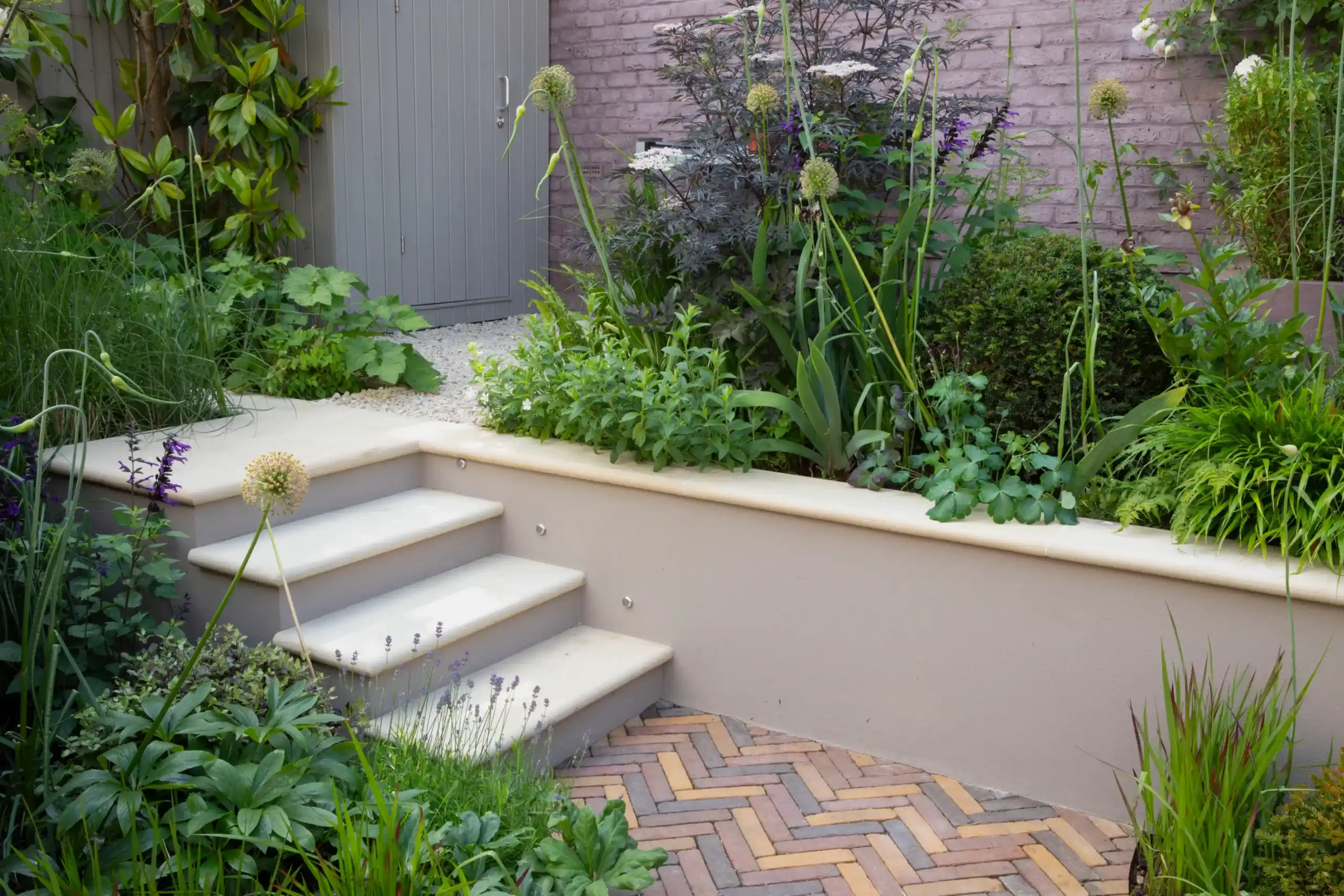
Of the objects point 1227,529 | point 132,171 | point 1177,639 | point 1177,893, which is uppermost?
A: point 132,171

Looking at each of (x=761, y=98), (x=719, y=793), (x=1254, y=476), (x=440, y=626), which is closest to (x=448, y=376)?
(x=761, y=98)

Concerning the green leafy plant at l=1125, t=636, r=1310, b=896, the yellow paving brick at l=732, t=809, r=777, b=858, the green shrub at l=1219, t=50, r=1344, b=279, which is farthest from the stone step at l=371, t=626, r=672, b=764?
the green shrub at l=1219, t=50, r=1344, b=279

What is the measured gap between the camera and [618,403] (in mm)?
3318

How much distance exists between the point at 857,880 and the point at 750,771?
53 centimetres

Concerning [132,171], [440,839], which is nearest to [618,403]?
[440,839]

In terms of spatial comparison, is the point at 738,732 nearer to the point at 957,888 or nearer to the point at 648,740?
the point at 648,740

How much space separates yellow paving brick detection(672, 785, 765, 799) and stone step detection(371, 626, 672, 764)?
0.29 metres

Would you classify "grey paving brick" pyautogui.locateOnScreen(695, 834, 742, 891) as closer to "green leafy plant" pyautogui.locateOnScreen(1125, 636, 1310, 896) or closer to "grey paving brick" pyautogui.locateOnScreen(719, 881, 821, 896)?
"grey paving brick" pyautogui.locateOnScreen(719, 881, 821, 896)

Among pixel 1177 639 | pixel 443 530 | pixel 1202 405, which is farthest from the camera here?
pixel 443 530

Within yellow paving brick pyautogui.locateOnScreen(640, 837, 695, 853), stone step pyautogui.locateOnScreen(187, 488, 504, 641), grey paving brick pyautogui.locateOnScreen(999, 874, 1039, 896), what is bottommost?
grey paving brick pyautogui.locateOnScreen(999, 874, 1039, 896)

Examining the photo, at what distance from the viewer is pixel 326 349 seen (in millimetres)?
4449

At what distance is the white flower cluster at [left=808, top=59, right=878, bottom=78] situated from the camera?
10.9 ft

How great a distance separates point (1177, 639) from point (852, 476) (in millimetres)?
1019

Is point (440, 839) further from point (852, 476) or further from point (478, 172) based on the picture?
point (478, 172)
